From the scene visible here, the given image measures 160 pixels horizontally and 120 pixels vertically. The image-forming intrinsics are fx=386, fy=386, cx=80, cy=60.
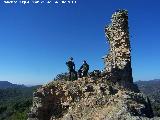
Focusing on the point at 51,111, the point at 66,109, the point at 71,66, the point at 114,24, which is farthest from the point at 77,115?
the point at 114,24

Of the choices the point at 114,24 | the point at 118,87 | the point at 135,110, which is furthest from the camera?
the point at 114,24

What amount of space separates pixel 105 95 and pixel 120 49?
552cm

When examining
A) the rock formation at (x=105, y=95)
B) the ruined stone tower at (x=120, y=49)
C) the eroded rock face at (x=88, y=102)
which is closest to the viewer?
the eroded rock face at (x=88, y=102)

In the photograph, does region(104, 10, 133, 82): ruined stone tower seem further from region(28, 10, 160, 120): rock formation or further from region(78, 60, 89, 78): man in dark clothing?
region(78, 60, 89, 78): man in dark clothing

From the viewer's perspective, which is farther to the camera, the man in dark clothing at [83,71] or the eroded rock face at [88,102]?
the man in dark clothing at [83,71]

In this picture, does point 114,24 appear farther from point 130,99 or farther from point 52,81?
point 130,99

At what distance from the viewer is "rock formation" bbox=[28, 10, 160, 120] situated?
1950cm

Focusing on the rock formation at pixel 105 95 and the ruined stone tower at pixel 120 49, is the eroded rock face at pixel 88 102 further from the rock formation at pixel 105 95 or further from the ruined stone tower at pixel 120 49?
the ruined stone tower at pixel 120 49

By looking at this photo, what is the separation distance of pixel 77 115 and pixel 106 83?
2.82m

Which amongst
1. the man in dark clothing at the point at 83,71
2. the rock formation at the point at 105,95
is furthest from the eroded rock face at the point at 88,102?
the man in dark clothing at the point at 83,71

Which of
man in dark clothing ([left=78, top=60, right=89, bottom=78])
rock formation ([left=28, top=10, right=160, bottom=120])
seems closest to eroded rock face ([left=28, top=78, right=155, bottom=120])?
rock formation ([left=28, top=10, right=160, bottom=120])

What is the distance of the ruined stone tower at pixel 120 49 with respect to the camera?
2503 cm

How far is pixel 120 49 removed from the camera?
25766 millimetres

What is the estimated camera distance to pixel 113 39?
2642 centimetres
